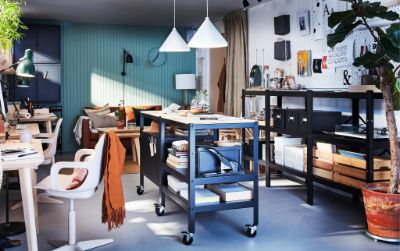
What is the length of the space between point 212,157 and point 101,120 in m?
4.84

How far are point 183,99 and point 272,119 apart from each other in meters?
4.41

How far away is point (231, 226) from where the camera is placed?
13.2ft

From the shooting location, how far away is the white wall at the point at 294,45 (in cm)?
504

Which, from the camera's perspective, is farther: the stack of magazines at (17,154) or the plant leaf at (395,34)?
the plant leaf at (395,34)

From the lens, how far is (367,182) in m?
4.05

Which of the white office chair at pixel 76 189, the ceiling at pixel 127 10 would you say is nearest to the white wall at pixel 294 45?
the ceiling at pixel 127 10

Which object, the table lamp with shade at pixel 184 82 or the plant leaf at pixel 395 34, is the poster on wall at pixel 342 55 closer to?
the plant leaf at pixel 395 34

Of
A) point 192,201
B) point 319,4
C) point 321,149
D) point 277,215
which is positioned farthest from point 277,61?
point 192,201

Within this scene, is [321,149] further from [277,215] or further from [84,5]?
[84,5]

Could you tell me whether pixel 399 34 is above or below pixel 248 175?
above

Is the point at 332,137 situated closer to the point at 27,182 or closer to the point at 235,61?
the point at 27,182

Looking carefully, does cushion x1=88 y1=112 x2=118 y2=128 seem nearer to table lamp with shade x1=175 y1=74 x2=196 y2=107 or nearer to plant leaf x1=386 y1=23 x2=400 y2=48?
table lamp with shade x1=175 y1=74 x2=196 y2=107

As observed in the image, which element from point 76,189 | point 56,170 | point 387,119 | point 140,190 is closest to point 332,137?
point 387,119

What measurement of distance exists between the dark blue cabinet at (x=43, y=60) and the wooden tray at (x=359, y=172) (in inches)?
227
